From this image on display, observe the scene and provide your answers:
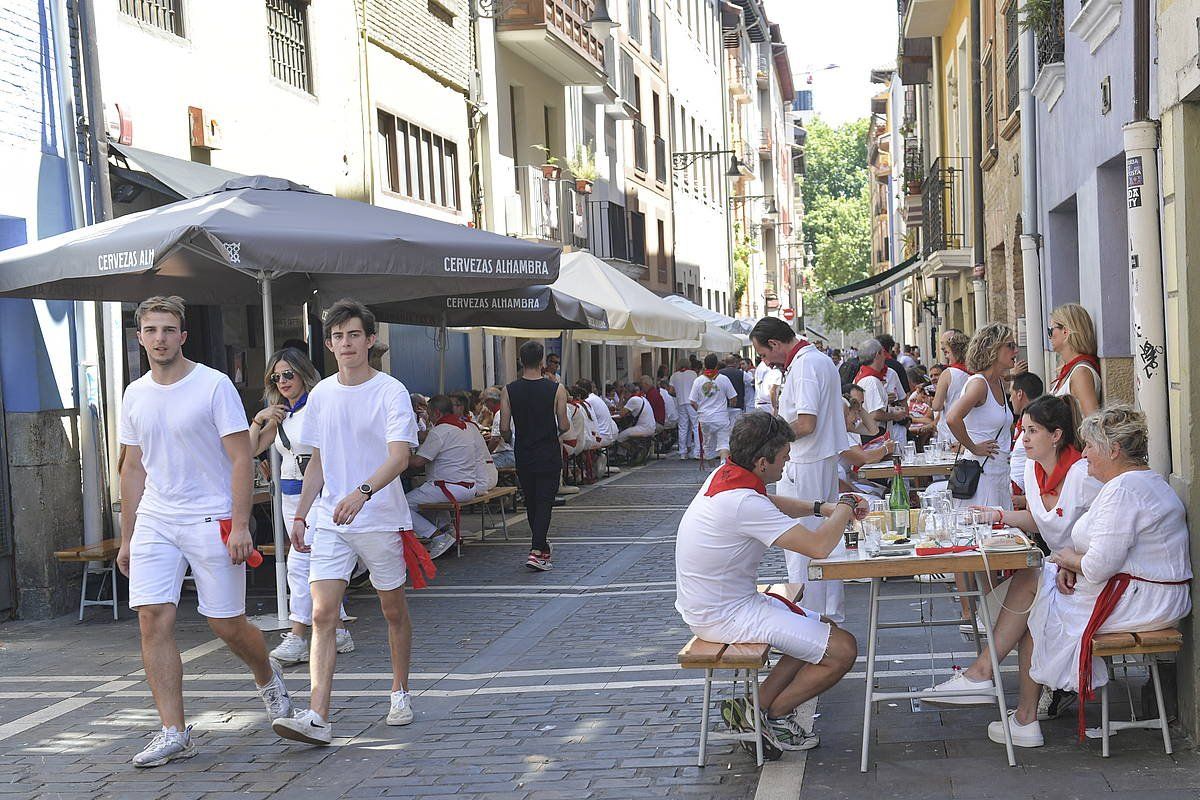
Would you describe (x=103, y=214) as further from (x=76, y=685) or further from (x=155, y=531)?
(x=155, y=531)

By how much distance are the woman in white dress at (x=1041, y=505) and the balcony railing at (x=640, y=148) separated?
98.0 ft

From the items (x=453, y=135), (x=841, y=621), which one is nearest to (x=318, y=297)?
(x=841, y=621)

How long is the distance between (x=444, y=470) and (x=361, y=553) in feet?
19.0

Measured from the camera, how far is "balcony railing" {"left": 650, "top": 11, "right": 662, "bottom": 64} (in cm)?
3794

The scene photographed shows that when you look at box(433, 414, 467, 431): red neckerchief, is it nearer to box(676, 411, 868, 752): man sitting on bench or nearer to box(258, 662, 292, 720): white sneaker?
box(258, 662, 292, 720): white sneaker

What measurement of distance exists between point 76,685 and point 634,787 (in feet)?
12.7

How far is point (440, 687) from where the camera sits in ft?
25.3

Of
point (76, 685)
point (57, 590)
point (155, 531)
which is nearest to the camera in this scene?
point (155, 531)

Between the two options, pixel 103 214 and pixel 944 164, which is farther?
pixel 944 164

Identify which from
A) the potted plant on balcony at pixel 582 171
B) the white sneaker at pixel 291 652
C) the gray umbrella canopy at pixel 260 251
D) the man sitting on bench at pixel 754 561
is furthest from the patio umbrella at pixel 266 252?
the potted plant on balcony at pixel 582 171

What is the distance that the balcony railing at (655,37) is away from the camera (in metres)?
37.9

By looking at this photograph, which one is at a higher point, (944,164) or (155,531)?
(944,164)

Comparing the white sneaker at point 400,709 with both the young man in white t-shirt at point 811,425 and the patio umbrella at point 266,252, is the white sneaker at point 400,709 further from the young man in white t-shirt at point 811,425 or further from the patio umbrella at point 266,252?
Answer: the patio umbrella at point 266,252

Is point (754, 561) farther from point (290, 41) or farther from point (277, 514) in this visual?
point (290, 41)
